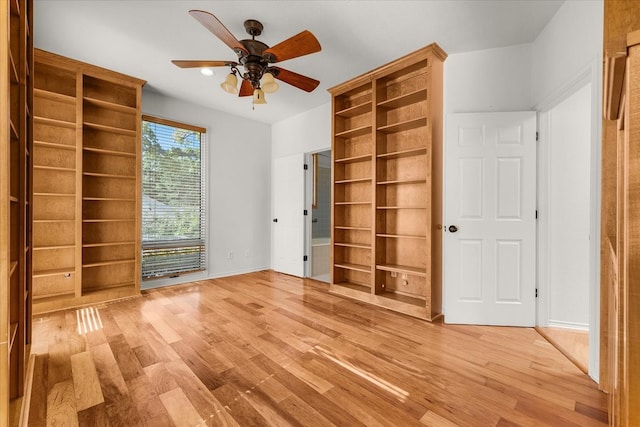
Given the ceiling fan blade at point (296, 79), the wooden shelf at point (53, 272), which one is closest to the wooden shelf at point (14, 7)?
the ceiling fan blade at point (296, 79)

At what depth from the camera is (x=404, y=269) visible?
314cm

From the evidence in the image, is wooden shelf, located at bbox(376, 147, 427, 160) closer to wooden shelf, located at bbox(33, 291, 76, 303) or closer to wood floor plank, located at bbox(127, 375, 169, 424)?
wood floor plank, located at bbox(127, 375, 169, 424)

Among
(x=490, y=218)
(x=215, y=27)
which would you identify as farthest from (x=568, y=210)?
(x=215, y=27)

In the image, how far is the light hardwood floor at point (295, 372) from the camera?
1531 millimetres

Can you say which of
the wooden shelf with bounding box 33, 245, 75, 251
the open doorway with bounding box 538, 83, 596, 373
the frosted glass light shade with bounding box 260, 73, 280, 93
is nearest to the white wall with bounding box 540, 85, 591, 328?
the open doorway with bounding box 538, 83, 596, 373

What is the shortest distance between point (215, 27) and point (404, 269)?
2.77 m

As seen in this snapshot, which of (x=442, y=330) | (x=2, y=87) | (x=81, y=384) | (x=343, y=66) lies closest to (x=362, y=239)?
(x=442, y=330)

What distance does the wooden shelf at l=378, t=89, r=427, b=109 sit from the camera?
10.1ft

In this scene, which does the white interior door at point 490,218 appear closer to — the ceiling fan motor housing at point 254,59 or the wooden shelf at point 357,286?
the wooden shelf at point 357,286

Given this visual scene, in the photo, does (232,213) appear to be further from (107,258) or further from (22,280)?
(22,280)

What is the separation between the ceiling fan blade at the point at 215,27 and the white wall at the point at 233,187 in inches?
99.6

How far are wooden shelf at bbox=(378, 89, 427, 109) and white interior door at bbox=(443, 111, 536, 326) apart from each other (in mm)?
486

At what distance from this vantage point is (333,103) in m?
3.88

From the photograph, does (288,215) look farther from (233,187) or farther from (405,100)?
(405,100)
